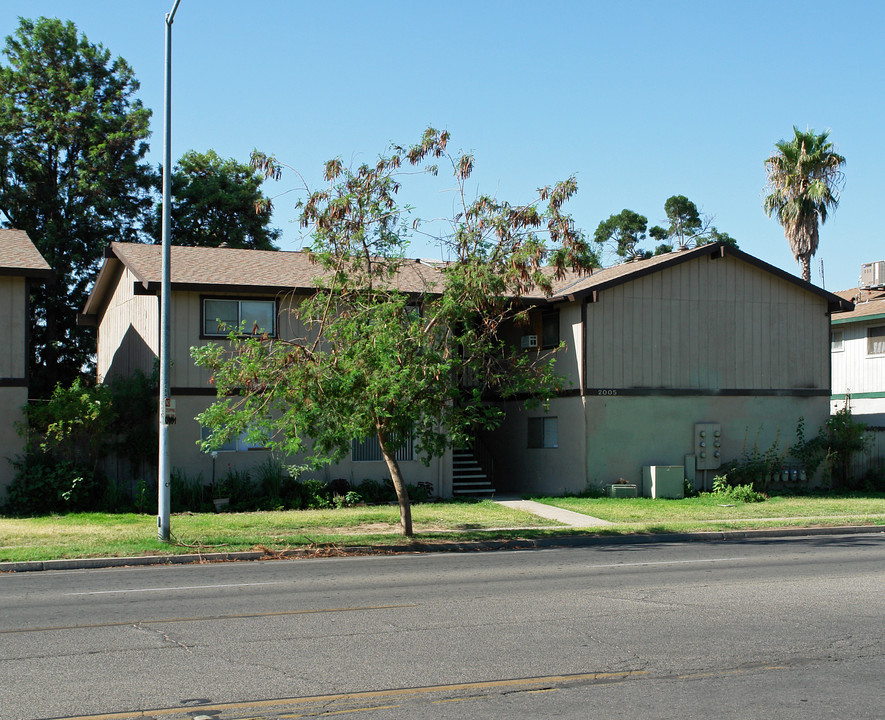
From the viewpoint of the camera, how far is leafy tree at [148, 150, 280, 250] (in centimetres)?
3803

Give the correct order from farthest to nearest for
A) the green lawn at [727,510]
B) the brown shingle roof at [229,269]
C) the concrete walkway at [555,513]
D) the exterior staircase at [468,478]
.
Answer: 1. the exterior staircase at [468,478]
2. the brown shingle roof at [229,269]
3. the green lawn at [727,510]
4. the concrete walkway at [555,513]

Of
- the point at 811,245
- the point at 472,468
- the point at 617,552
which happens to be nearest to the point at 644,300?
the point at 472,468

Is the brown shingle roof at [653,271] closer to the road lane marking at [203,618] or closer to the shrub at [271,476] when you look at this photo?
the shrub at [271,476]

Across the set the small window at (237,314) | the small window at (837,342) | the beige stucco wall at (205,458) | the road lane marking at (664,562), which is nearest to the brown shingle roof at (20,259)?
the small window at (237,314)

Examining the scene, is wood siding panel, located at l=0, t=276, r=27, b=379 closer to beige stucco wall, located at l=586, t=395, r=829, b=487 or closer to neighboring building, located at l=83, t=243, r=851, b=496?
neighboring building, located at l=83, t=243, r=851, b=496

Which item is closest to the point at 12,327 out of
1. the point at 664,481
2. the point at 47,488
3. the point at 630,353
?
the point at 47,488

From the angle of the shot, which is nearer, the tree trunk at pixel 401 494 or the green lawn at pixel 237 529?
the green lawn at pixel 237 529

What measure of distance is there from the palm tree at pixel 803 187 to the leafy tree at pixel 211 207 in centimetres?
2111

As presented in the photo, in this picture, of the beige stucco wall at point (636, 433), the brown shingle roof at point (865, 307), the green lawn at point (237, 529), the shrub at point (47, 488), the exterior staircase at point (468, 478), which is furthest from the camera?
the brown shingle roof at point (865, 307)

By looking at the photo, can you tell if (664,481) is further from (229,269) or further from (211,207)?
(211,207)

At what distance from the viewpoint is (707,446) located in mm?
26344

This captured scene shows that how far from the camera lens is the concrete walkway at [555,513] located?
2006cm

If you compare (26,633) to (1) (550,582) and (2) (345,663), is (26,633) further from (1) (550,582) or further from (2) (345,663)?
(1) (550,582)

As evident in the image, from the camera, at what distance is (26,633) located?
8.98 meters
